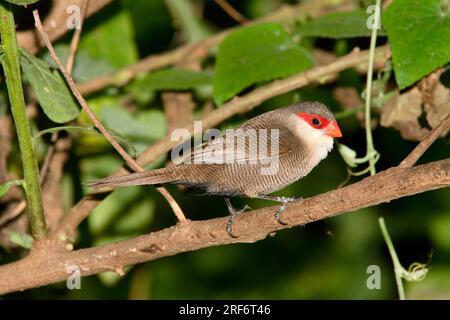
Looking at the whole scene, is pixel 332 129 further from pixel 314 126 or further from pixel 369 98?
pixel 369 98

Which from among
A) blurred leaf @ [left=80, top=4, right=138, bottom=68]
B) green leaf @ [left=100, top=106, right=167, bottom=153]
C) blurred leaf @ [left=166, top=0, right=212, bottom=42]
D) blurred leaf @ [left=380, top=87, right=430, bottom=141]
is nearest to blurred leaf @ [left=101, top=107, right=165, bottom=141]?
green leaf @ [left=100, top=106, right=167, bottom=153]

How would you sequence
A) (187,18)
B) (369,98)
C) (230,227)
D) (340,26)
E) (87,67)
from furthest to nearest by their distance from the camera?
1. (187,18)
2. (87,67)
3. (340,26)
4. (369,98)
5. (230,227)

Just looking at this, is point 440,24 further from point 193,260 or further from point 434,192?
point 193,260

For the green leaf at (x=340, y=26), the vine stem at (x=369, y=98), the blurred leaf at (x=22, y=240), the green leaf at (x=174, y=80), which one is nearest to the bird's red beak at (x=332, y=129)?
the vine stem at (x=369, y=98)

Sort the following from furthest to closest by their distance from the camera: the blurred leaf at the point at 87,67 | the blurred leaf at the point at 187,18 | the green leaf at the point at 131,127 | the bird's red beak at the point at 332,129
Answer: the blurred leaf at the point at 187,18, the blurred leaf at the point at 87,67, the green leaf at the point at 131,127, the bird's red beak at the point at 332,129

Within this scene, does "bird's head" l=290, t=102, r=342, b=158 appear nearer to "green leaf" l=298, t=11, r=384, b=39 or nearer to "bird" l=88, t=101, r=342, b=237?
"bird" l=88, t=101, r=342, b=237

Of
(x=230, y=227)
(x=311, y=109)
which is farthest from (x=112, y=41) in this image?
(x=230, y=227)

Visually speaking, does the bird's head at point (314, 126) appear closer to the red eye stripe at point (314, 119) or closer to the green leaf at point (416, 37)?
the red eye stripe at point (314, 119)
